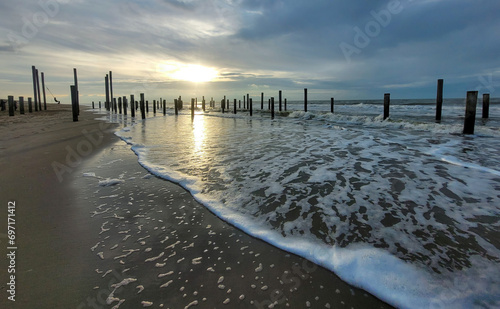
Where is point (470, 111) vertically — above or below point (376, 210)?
above

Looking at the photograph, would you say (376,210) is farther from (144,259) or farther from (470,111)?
(470,111)

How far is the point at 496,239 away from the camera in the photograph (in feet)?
8.19

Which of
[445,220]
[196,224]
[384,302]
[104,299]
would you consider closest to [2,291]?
[104,299]

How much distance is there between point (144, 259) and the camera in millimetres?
2164

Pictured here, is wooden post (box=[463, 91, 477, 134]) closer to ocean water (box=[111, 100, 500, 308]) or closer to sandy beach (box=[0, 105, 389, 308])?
ocean water (box=[111, 100, 500, 308])

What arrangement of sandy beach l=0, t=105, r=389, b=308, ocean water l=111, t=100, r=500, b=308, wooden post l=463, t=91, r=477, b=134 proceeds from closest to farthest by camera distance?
1. sandy beach l=0, t=105, r=389, b=308
2. ocean water l=111, t=100, r=500, b=308
3. wooden post l=463, t=91, r=477, b=134

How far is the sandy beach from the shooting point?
1.72 meters

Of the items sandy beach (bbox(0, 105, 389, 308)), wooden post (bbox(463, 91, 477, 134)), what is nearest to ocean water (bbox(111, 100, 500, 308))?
sandy beach (bbox(0, 105, 389, 308))

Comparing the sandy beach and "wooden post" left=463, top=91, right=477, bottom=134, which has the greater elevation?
"wooden post" left=463, top=91, right=477, bottom=134

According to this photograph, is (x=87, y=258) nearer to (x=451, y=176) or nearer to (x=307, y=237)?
(x=307, y=237)

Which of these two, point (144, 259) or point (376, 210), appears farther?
point (376, 210)

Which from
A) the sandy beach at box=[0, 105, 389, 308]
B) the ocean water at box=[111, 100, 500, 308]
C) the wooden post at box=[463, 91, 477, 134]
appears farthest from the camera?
the wooden post at box=[463, 91, 477, 134]

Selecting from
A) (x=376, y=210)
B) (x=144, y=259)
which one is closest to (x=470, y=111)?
(x=376, y=210)

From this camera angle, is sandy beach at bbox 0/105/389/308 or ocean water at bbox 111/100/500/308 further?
ocean water at bbox 111/100/500/308
